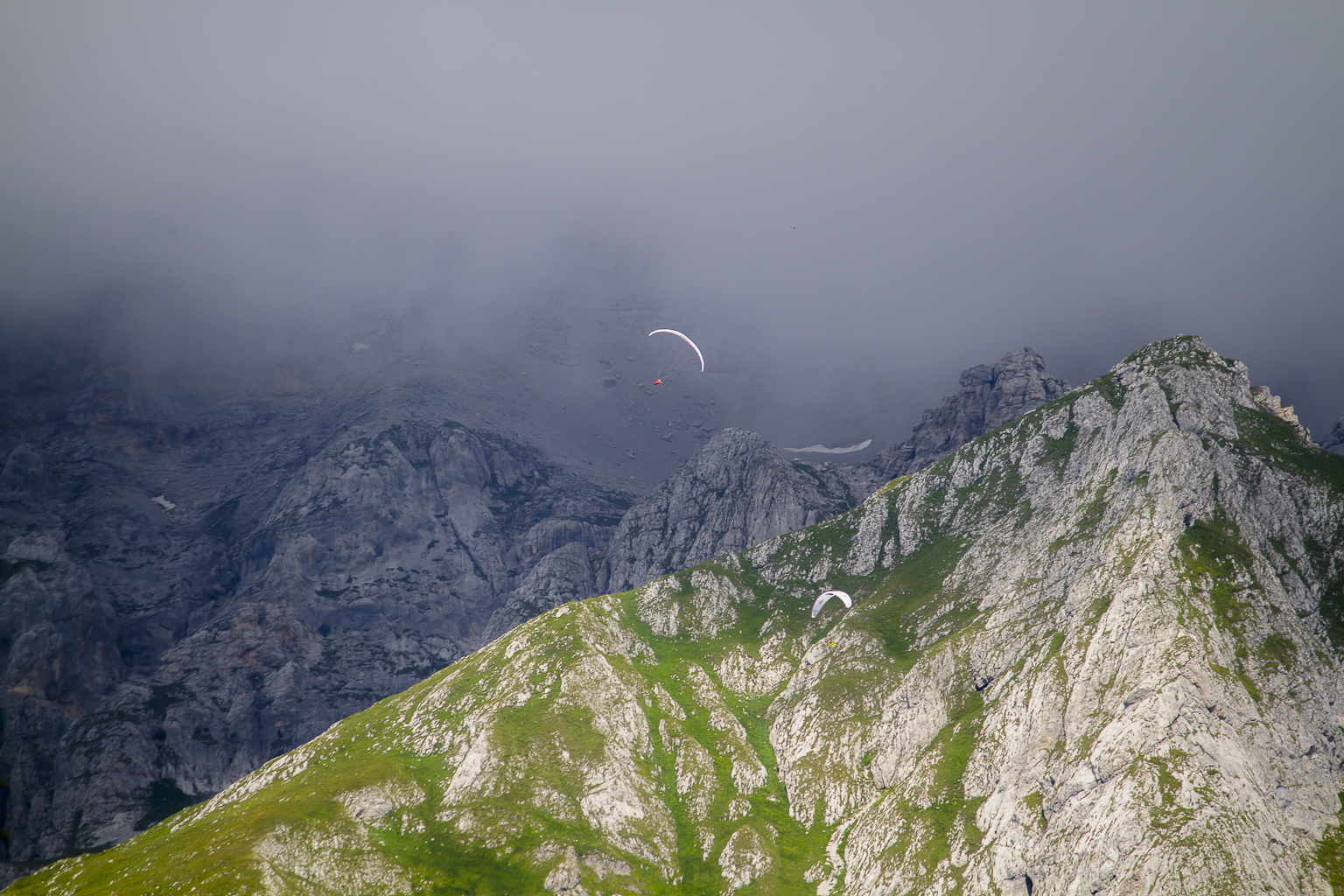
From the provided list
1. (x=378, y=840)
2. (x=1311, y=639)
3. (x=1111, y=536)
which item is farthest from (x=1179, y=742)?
(x=378, y=840)

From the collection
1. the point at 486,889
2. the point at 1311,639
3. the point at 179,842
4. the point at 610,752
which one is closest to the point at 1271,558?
the point at 1311,639

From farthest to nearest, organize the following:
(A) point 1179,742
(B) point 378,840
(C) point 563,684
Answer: (C) point 563,684
(B) point 378,840
(A) point 1179,742

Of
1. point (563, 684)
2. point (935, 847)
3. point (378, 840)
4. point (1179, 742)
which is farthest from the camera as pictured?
point (563, 684)

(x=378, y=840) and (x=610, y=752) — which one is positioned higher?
(x=610, y=752)

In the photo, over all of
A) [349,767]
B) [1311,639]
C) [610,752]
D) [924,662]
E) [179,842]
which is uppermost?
[1311,639]

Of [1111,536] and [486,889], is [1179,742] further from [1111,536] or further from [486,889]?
[486,889]

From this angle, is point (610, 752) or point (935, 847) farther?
point (610, 752)
